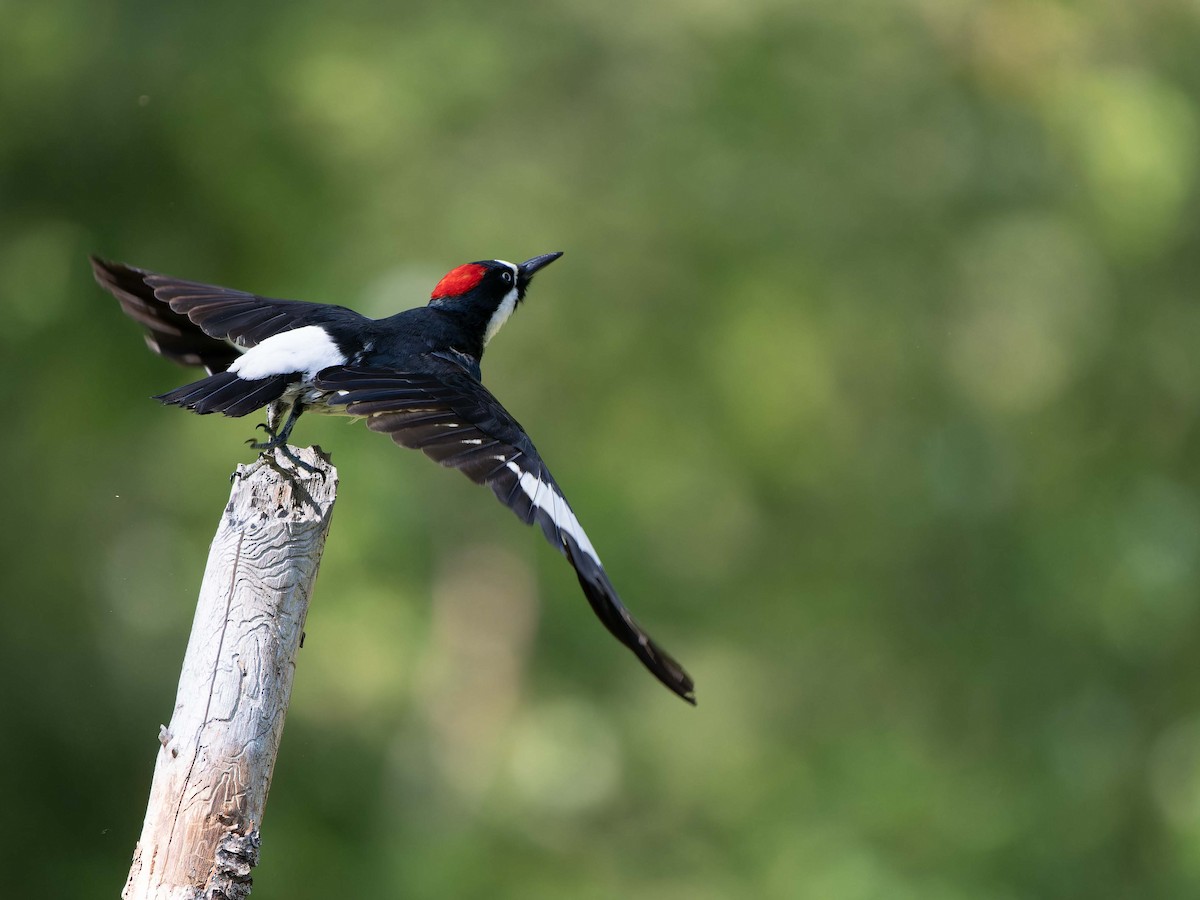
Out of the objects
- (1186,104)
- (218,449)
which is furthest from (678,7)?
(218,449)

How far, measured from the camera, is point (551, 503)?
10.2 feet

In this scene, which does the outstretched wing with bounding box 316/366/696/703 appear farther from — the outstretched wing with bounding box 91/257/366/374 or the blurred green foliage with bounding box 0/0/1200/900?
the blurred green foliage with bounding box 0/0/1200/900

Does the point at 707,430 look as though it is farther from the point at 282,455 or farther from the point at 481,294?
the point at 282,455

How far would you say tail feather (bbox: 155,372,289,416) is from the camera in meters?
3.16

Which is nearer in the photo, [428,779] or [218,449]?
[218,449]

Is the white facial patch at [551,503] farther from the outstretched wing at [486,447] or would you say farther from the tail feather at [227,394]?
the tail feather at [227,394]

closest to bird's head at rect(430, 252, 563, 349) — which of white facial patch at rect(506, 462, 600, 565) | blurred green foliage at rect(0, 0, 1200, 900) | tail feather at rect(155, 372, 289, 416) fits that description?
tail feather at rect(155, 372, 289, 416)

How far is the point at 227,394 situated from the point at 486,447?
67 centimetres

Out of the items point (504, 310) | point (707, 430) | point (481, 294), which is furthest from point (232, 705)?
point (707, 430)

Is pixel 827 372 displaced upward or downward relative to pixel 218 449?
upward

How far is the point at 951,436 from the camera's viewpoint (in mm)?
8156


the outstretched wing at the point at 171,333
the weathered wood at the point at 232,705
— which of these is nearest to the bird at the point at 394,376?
the outstretched wing at the point at 171,333

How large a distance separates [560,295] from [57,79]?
2904 mm

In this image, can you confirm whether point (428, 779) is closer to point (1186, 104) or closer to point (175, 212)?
point (175, 212)
